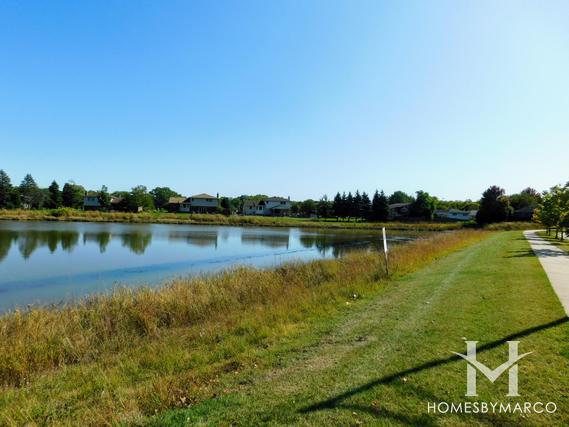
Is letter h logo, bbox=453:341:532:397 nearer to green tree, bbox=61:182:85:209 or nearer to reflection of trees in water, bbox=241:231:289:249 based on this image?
reflection of trees in water, bbox=241:231:289:249

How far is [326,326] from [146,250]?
25.9 metres

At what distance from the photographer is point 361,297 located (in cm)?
1074

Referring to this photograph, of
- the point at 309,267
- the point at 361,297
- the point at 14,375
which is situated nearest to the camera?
the point at 14,375

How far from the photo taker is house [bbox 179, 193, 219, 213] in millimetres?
108438

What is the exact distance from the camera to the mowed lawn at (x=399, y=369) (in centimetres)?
407

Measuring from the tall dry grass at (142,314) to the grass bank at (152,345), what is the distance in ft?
0.10

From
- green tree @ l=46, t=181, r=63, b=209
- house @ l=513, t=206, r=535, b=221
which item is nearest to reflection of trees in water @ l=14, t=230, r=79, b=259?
green tree @ l=46, t=181, r=63, b=209

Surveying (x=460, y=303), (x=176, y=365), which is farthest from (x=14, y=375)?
(x=460, y=303)

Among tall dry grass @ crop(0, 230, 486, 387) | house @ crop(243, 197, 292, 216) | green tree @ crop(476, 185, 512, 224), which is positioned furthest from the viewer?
house @ crop(243, 197, 292, 216)

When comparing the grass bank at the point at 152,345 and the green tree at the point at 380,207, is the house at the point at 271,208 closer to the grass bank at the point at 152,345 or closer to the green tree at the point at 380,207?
the green tree at the point at 380,207

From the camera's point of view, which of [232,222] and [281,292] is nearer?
[281,292]

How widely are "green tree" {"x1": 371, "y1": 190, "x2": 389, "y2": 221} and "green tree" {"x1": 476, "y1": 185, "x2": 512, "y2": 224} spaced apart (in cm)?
1975

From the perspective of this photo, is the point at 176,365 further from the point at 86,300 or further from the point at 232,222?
the point at 232,222

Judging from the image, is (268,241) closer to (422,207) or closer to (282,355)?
(282,355)
